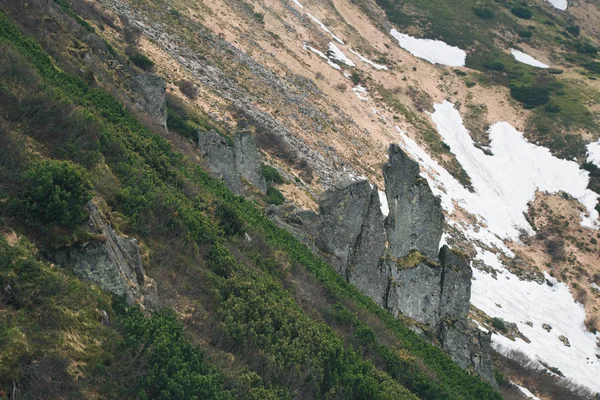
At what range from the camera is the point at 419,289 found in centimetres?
2281

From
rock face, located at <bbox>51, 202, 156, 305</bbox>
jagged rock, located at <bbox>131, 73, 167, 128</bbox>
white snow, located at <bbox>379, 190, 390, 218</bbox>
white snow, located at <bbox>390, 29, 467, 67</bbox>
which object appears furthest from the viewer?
white snow, located at <bbox>390, 29, 467, 67</bbox>

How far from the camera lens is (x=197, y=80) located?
34.7 metres

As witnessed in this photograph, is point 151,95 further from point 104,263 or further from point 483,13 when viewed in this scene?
point 483,13

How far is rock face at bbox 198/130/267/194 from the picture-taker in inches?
944

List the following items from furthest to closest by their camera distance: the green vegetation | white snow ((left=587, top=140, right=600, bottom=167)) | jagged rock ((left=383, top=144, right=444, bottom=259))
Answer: white snow ((left=587, top=140, right=600, bottom=167)) → jagged rock ((left=383, top=144, right=444, bottom=259)) → the green vegetation

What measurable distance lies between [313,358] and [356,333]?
402 cm

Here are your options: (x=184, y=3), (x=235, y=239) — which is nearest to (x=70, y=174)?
(x=235, y=239)

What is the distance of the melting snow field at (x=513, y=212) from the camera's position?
35.3m

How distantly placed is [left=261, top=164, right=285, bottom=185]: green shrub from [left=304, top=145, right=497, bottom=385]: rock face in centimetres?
734

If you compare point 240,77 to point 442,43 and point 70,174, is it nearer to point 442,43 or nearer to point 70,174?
point 70,174

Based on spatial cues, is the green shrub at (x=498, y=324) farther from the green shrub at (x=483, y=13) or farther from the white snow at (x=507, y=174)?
the green shrub at (x=483, y=13)

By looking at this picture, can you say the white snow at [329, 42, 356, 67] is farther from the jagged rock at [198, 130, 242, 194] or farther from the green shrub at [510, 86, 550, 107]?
the jagged rock at [198, 130, 242, 194]

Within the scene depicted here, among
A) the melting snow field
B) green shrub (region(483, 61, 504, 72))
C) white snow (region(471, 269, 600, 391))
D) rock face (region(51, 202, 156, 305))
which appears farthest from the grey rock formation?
green shrub (region(483, 61, 504, 72))

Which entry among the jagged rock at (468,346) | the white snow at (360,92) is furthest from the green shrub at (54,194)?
the white snow at (360,92)
